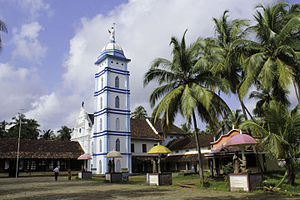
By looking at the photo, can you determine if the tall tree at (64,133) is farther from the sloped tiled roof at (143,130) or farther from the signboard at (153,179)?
the signboard at (153,179)

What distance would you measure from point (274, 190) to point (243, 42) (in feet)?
27.8

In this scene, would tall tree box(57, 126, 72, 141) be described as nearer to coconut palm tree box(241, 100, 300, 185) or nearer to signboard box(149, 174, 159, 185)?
signboard box(149, 174, 159, 185)

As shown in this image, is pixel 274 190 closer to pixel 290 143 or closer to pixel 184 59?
pixel 290 143

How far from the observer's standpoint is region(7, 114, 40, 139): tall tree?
43.3 m

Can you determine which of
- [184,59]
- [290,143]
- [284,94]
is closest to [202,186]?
[290,143]

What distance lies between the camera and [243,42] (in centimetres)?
1543

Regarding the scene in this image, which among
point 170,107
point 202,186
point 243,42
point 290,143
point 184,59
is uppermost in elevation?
point 243,42

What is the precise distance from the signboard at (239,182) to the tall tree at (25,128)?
126ft

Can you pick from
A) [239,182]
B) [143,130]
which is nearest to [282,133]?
[239,182]

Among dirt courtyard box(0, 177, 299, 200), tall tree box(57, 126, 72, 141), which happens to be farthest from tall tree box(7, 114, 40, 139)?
dirt courtyard box(0, 177, 299, 200)

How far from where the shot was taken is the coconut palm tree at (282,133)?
1158 cm

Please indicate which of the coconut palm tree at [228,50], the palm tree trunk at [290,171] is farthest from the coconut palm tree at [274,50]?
the palm tree trunk at [290,171]

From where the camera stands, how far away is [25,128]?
45.5 meters

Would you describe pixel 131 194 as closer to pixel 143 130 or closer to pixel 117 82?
pixel 117 82
